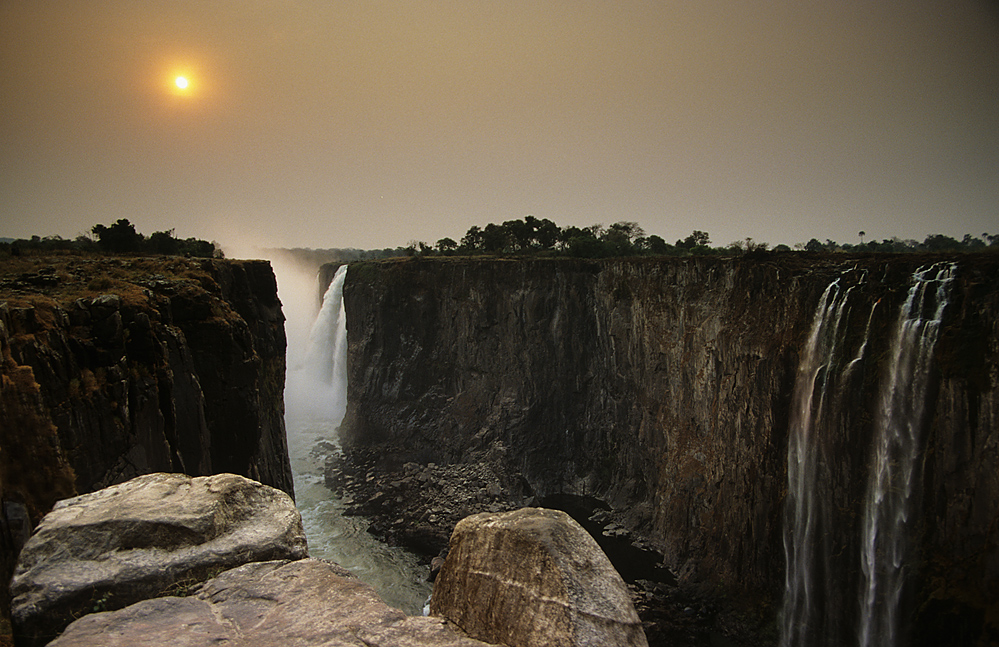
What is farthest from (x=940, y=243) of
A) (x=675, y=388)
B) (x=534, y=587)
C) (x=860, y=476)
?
(x=534, y=587)

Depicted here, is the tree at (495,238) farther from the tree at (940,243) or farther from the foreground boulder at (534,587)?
the foreground boulder at (534,587)

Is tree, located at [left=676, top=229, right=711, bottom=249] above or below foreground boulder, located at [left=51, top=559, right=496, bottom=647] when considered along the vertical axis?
above

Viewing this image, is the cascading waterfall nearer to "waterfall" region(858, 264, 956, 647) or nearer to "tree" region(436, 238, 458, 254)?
"tree" region(436, 238, 458, 254)

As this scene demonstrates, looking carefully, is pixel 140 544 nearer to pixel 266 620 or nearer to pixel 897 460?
pixel 266 620

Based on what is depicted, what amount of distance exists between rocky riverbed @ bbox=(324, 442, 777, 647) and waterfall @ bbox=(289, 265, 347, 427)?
9.14m

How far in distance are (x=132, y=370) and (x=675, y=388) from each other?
2399cm

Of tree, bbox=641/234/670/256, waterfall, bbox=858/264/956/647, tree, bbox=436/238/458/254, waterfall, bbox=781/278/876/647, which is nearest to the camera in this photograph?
waterfall, bbox=858/264/956/647

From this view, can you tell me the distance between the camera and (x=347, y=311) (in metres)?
46.2

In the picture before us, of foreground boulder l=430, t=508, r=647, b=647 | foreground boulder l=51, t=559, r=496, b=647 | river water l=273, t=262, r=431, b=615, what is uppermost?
foreground boulder l=430, t=508, r=647, b=647

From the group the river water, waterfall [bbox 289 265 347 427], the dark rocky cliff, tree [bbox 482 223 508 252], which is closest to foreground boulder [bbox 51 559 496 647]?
the dark rocky cliff

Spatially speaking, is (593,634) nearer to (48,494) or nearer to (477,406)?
(48,494)

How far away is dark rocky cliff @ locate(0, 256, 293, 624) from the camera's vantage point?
28.5 ft

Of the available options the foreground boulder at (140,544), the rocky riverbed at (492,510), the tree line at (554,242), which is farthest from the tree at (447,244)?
the foreground boulder at (140,544)

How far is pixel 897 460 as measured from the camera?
56.7 ft
